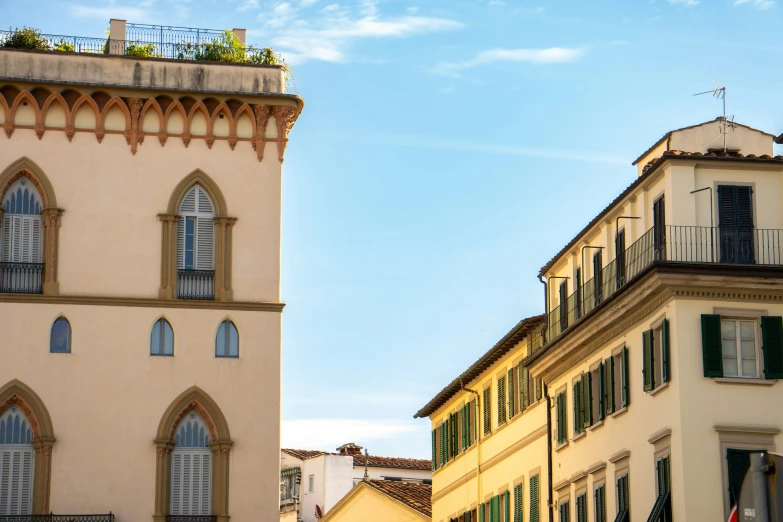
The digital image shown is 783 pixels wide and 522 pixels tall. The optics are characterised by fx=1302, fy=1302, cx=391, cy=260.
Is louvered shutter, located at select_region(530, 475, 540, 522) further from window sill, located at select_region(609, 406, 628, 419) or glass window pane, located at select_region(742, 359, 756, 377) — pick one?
glass window pane, located at select_region(742, 359, 756, 377)

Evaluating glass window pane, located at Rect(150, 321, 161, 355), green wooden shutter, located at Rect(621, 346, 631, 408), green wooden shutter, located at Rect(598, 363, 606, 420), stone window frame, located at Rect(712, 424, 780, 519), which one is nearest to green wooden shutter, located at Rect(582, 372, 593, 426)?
green wooden shutter, located at Rect(598, 363, 606, 420)

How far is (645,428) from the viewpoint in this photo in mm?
33031

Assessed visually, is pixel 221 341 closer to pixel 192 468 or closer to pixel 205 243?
pixel 205 243

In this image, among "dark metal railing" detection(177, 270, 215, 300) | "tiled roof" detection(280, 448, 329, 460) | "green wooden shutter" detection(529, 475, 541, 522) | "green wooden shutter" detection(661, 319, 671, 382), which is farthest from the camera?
"tiled roof" detection(280, 448, 329, 460)

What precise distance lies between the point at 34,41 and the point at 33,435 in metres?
11.1

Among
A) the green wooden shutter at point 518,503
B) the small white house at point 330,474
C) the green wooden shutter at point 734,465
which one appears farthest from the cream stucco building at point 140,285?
the small white house at point 330,474

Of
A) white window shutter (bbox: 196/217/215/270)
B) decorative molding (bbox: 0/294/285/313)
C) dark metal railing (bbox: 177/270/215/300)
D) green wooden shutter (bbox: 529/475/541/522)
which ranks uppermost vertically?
white window shutter (bbox: 196/217/215/270)

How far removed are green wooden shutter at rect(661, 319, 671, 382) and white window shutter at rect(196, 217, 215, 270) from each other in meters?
12.2

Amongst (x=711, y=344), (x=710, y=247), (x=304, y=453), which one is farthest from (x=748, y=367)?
(x=304, y=453)

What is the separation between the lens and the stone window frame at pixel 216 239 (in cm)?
3522

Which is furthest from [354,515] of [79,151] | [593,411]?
[79,151]

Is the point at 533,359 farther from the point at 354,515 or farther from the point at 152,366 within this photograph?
the point at 354,515

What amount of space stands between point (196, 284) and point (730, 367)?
1419cm

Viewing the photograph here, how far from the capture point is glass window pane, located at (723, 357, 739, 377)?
3130 cm
